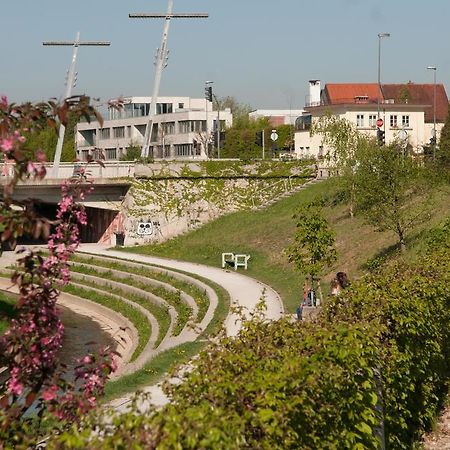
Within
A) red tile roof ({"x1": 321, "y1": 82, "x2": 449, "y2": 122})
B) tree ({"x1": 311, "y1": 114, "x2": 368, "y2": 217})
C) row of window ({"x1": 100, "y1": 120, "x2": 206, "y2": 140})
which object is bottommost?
tree ({"x1": 311, "y1": 114, "x2": 368, "y2": 217})

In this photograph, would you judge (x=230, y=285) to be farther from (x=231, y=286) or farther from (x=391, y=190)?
(x=391, y=190)

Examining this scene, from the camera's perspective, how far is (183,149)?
9381 cm

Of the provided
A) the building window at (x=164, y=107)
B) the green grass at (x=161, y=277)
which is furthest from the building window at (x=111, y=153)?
the green grass at (x=161, y=277)

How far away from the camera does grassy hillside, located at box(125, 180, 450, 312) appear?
33.3 m

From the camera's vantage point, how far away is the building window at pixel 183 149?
9200cm

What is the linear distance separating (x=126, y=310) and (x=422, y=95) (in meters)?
61.7

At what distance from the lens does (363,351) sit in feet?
32.3

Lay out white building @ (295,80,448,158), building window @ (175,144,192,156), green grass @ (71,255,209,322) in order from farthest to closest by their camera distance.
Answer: building window @ (175,144,192,156)
white building @ (295,80,448,158)
green grass @ (71,255,209,322)

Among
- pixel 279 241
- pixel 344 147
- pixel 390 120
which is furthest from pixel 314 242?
pixel 390 120

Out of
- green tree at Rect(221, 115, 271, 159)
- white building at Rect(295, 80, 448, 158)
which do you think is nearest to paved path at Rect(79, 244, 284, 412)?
white building at Rect(295, 80, 448, 158)

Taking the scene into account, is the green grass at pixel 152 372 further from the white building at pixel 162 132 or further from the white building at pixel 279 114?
the white building at pixel 279 114

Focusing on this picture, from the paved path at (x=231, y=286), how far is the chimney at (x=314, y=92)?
4299 centimetres

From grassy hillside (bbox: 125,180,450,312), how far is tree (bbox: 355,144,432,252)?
2.15 feet

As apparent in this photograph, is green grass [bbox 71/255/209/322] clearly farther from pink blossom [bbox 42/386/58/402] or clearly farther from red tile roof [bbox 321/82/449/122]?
red tile roof [bbox 321/82/449/122]
